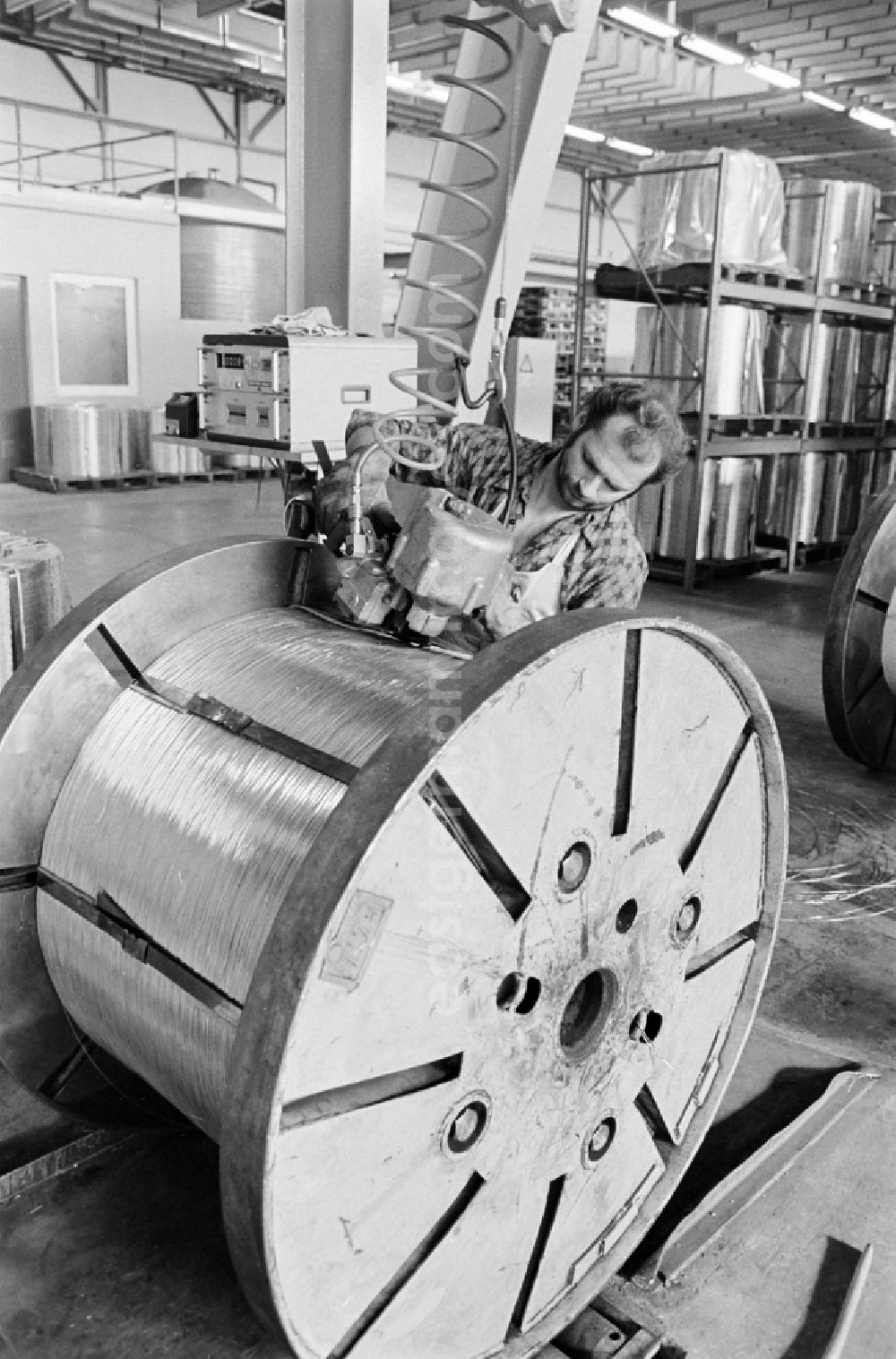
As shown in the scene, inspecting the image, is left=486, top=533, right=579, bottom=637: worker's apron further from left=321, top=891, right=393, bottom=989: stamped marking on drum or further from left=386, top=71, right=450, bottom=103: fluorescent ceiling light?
left=386, top=71, right=450, bottom=103: fluorescent ceiling light

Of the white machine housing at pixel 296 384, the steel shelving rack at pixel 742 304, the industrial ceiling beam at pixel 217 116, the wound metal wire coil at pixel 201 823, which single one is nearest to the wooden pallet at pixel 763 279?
the steel shelving rack at pixel 742 304

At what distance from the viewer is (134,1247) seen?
193 cm

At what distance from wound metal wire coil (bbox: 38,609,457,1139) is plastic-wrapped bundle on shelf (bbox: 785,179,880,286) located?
24.8ft

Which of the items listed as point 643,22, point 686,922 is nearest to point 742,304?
point 643,22

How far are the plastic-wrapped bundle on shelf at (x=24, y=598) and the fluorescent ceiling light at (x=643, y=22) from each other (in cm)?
909

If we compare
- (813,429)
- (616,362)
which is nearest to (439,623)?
(813,429)

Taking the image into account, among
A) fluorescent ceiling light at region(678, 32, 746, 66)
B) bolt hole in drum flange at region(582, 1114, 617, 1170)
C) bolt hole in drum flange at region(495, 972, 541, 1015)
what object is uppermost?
fluorescent ceiling light at region(678, 32, 746, 66)

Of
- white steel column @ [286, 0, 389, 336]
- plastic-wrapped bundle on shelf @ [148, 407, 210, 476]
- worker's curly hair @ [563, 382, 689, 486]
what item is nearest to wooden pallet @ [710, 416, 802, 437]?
white steel column @ [286, 0, 389, 336]

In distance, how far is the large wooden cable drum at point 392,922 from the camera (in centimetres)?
135

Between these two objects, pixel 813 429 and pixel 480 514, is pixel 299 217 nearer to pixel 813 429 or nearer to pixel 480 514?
pixel 480 514

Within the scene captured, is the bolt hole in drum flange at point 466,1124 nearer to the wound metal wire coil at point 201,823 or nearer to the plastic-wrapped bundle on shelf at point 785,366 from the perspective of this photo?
the wound metal wire coil at point 201,823

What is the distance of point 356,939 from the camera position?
132cm

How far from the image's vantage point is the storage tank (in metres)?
13.1

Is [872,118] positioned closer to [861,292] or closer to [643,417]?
[861,292]
